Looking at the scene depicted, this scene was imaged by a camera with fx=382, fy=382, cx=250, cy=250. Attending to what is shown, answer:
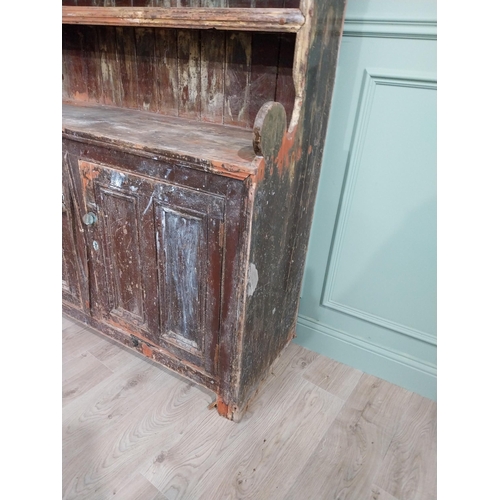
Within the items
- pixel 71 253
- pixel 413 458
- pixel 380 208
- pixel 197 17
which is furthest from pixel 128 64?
pixel 413 458

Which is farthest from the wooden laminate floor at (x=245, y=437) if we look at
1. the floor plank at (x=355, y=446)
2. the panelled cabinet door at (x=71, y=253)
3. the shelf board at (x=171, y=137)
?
the shelf board at (x=171, y=137)

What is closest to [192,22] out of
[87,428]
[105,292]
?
[105,292]

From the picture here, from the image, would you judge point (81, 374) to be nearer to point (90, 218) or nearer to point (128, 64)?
point (90, 218)

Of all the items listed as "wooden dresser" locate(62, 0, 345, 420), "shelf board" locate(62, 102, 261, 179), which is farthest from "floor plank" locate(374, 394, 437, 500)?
"shelf board" locate(62, 102, 261, 179)

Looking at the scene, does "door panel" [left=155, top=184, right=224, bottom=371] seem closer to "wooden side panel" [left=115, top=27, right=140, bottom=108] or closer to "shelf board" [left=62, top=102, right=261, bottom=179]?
"shelf board" [left=62, top=102, right=261, bottom=179]

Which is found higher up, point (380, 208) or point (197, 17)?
point (197, 17)

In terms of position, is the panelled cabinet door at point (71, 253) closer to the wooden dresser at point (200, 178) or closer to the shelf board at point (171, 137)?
the wooden dresser at point (200, 178)

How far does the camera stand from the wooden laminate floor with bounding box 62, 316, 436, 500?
3.72 ft

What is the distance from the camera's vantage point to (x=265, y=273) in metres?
1.18

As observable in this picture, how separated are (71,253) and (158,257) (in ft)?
1.54

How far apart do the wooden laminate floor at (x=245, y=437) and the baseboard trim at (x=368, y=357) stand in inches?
1.4

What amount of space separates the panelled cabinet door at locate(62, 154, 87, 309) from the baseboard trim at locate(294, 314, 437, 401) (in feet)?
3.02

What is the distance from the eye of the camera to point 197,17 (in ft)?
3.53
